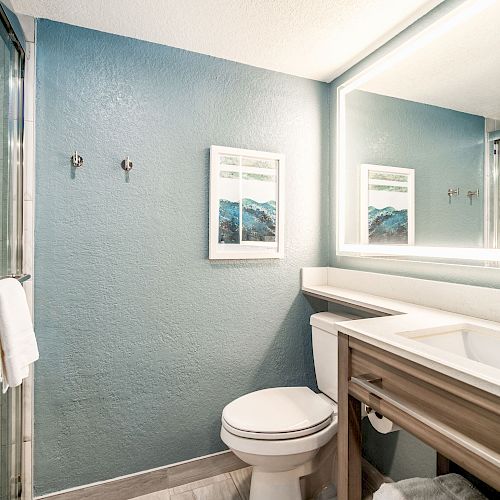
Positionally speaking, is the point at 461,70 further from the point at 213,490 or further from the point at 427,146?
the point at 213,490

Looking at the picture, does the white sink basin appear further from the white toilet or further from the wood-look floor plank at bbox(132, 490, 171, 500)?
the wood-look floor plank at bbox(132, 490, 171, 500)

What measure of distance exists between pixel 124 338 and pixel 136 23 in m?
1.47

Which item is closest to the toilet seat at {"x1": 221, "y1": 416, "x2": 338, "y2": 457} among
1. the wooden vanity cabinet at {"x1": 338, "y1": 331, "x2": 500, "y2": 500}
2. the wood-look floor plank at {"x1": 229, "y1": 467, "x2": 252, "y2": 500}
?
the wooden vanity cabinet at {"x1": 338, "y1": 331, "x2": 500, "y2": 500}

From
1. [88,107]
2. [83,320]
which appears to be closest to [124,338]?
[83,320]

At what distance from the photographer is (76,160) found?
5.23 ft

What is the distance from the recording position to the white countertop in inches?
31.4

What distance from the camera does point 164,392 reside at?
1771 mm

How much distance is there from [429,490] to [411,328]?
1.54 ft

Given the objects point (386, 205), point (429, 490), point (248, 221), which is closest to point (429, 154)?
point (386, 205)

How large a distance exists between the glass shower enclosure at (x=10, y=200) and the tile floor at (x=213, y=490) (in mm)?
594

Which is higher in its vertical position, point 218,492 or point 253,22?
point 253,22

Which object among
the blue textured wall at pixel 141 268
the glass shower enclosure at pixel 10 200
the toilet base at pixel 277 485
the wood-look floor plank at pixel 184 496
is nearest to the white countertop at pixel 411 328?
the blue textured wall at pixel 141 268

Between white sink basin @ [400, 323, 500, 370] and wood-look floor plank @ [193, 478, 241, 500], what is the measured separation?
1177 millimetres

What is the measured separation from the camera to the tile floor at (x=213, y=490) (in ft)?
5.42
